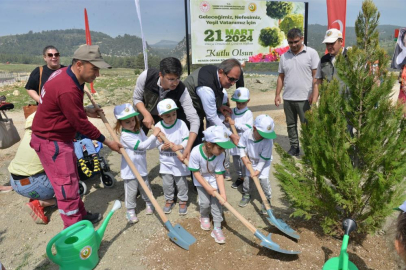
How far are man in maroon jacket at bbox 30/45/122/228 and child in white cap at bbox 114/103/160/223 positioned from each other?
0.38 m

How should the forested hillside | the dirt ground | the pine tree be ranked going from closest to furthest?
the pine tree < the dirt ground < the forested hillside

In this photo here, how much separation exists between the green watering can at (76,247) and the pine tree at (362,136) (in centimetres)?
215

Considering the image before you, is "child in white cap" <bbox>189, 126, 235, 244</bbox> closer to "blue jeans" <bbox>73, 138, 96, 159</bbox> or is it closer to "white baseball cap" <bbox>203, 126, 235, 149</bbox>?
"white baseball cap" <bbox>203, 126, 235, 149</bbox>

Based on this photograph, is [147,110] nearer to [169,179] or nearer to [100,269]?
[169,179]

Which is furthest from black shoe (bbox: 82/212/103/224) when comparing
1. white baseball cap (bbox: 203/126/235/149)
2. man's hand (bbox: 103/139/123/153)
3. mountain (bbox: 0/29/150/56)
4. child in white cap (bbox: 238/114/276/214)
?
mountain (bbox: 0/29/150/56)

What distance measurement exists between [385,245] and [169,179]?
2576 mm

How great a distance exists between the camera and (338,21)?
306 inches

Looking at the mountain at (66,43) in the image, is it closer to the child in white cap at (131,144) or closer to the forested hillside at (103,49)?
the forested hillside at (103,49)

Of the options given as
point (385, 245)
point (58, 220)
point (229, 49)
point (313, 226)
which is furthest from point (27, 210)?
point (229, 49)

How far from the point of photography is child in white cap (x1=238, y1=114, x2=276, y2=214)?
338 centimetres

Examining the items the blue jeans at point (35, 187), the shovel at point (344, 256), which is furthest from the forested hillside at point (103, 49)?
the blue jeans at point (35, 187)

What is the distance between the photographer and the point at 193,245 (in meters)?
3.17

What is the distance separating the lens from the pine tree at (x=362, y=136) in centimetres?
256

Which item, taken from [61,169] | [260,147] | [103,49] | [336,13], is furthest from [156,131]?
[103,49]
